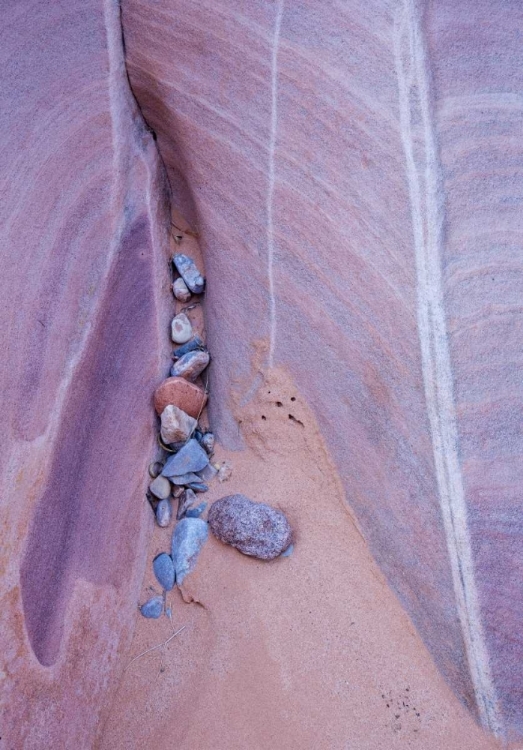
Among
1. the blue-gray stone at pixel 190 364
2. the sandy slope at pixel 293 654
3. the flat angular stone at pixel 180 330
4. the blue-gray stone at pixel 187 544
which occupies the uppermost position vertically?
the flat angular stone at pixel 180 330

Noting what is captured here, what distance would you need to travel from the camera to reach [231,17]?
6.64 ft

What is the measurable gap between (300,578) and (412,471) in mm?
452

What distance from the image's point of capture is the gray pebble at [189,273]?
229cm

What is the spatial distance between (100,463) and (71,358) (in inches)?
12.5

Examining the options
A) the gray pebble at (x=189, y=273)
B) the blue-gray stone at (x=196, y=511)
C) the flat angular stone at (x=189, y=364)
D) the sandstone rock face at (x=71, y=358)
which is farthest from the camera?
the gray pebble at (x=189, y=273)

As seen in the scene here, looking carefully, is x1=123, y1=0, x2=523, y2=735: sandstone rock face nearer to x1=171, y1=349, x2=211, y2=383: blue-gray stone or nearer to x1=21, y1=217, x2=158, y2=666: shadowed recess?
x1=171, y1=349, x2=211, y2=383: blue-gray stone

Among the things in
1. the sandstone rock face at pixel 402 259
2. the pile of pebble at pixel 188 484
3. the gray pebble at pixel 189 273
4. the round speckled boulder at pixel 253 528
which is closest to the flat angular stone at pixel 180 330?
the pile of pebble at pixel 188 484

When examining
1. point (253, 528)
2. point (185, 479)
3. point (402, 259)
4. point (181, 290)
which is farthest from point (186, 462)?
point (402, 259)

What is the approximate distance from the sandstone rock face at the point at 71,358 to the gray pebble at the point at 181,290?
8cm

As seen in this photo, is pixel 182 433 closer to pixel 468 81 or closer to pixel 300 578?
pixel 300 578

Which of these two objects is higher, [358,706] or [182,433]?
[182,433]

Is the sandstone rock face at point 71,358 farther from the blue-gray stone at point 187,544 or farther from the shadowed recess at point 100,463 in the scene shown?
the blue-gray stone at point 187,544

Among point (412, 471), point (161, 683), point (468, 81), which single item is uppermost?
point (468, 81)

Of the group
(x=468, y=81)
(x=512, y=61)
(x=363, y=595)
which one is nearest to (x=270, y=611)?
(x=363, y=595)
